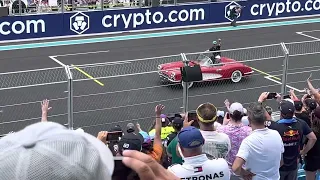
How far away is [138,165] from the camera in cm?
202

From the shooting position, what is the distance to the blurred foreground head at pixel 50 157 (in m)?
1.58

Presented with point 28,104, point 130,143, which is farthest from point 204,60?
point 130,143

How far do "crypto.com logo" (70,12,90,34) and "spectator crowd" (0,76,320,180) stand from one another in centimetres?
1537

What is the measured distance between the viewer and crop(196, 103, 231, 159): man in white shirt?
5477mm

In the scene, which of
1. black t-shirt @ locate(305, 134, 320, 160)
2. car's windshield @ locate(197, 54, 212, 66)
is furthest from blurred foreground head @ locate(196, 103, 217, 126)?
car's windshield @ locate(197, 54, 212, 66)

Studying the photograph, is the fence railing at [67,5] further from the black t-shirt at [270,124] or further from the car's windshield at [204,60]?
the black t-shirt at [270,124]

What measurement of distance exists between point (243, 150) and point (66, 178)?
4306 millimetres

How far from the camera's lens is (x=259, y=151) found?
5.73 m

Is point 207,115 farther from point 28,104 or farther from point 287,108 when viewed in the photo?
point 28,104

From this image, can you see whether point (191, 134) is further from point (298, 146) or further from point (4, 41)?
point (4, 41)

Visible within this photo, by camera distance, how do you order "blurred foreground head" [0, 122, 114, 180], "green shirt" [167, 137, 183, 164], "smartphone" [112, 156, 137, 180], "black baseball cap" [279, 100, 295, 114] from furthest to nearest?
"black baseball cap" [279, 100, 295, 114], "green shirt" [167, 137, 183, 164], "smartphone" [112, 156, 137, 180], "blurred foreground head" [0, 122, 114, 180]

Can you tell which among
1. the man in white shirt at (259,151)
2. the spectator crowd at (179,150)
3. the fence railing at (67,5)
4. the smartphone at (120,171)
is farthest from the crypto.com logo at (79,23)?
the smartphone at (120,171)

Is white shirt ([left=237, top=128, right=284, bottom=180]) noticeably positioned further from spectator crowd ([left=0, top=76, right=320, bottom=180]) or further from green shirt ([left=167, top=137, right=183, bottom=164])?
green shirt ([left=167, top=137, right=183, bottom=164])

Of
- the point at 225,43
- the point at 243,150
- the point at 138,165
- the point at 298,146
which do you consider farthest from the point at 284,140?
the point at 225,43
